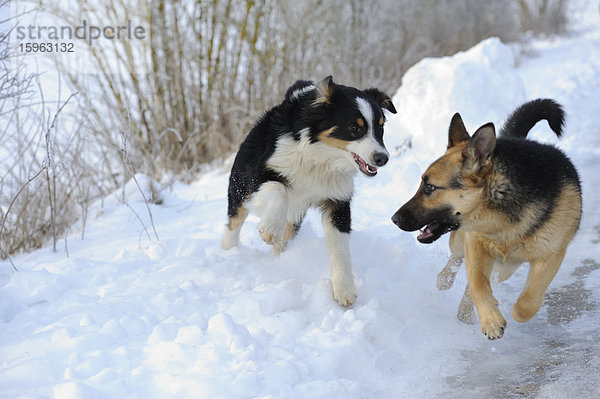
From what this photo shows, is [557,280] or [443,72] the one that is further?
[443,72]

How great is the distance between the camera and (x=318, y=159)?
4.52m

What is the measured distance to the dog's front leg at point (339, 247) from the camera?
425 centimetres

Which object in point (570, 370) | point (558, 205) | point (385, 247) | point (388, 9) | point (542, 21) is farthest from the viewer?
point (542, 21)

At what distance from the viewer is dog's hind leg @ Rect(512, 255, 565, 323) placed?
12.1 feet

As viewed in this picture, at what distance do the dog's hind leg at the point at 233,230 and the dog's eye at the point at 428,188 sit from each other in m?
1.80

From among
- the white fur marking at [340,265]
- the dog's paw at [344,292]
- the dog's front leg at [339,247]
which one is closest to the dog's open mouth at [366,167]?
the dog's front leg at [339,247]

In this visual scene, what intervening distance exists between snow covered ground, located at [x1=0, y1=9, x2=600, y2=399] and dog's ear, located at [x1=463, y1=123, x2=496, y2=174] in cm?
113

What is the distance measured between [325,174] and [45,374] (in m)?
2.42

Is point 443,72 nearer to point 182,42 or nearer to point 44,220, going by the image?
point 182,42

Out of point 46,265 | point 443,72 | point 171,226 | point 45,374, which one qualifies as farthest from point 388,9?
point 45,374

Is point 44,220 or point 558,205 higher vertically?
point 558,205

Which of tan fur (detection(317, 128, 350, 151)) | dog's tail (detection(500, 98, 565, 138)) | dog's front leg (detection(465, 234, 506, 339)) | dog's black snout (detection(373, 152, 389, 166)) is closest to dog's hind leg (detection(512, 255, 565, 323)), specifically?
dog's front leg (detection(465, 234, 506, 339))

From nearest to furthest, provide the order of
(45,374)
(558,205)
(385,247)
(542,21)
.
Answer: (45,374) < (558,205) < (385,247) < (542,21)

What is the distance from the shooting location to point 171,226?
20.2 ft
